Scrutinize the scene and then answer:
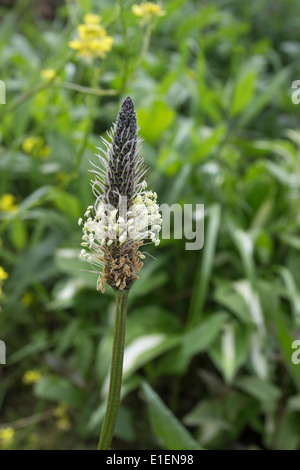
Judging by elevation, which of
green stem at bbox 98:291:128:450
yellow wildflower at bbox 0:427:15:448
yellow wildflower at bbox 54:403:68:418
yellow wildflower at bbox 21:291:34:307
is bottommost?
yellow wildflower at bbox 0:427:15:448

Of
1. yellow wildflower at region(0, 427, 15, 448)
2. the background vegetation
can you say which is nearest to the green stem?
the background vegetation

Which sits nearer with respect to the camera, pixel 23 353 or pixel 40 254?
pixel 23 353

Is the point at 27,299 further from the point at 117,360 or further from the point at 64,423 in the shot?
the point at 117,360

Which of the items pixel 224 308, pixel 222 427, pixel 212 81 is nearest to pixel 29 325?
pixel 224 308

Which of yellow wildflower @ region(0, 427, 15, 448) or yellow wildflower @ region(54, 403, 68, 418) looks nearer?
yellow wildflower @ region(0, 427, 15, 448)

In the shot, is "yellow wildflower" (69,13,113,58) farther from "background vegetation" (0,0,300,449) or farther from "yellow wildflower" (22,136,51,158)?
A: "yellow wildflower" (22,136,51,158)

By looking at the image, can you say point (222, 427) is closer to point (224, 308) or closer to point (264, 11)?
point (224, 308)

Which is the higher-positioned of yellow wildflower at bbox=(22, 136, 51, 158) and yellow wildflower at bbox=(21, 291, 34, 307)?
yellow wildflower at bbox=(22, 136, 51, 158)

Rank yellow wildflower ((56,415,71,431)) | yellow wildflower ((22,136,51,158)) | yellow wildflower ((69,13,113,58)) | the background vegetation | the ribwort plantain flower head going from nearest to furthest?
the ribwort plantain flower head
yellow wildflower ((69,13,113,58))
the background vegetation
yellow wildflower ((56,415,71,431))
yellow wildflower ((22,136,51,158))
